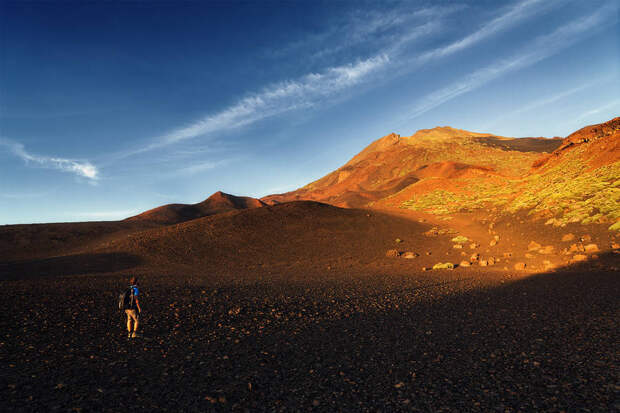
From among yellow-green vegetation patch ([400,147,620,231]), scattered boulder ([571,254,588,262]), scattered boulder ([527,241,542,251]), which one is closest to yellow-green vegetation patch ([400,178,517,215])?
yellow-green vegetation patch ([400,147,620,231])

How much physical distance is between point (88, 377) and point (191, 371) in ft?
8.43

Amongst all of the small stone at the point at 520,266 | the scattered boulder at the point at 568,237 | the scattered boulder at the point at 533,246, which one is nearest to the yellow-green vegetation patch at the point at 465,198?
the scattered boulder at the point at 533,246

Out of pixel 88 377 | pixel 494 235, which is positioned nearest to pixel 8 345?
pixel 88 377

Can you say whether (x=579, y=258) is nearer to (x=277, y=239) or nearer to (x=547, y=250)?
(x=547, y=250)

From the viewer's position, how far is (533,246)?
26.2 meters

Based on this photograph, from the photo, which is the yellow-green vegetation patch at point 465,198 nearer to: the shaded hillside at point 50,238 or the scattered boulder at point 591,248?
the scattered boulder at point 591,248

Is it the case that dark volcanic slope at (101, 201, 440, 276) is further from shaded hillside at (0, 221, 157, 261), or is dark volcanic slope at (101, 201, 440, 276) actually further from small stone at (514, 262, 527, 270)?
shaded hillside at (0, 221, 157, 261)

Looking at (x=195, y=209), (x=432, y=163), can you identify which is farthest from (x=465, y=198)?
(x=195, y=209)

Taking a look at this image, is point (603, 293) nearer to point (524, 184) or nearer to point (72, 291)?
point (72, 291)

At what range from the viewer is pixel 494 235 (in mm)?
33906

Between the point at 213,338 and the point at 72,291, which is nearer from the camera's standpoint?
the point at 213,338

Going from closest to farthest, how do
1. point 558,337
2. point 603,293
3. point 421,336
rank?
point 558,337 → point 421,336 → point 603,293

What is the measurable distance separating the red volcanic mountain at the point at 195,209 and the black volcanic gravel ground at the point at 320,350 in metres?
62.4

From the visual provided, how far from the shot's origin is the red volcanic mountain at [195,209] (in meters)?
78.6
